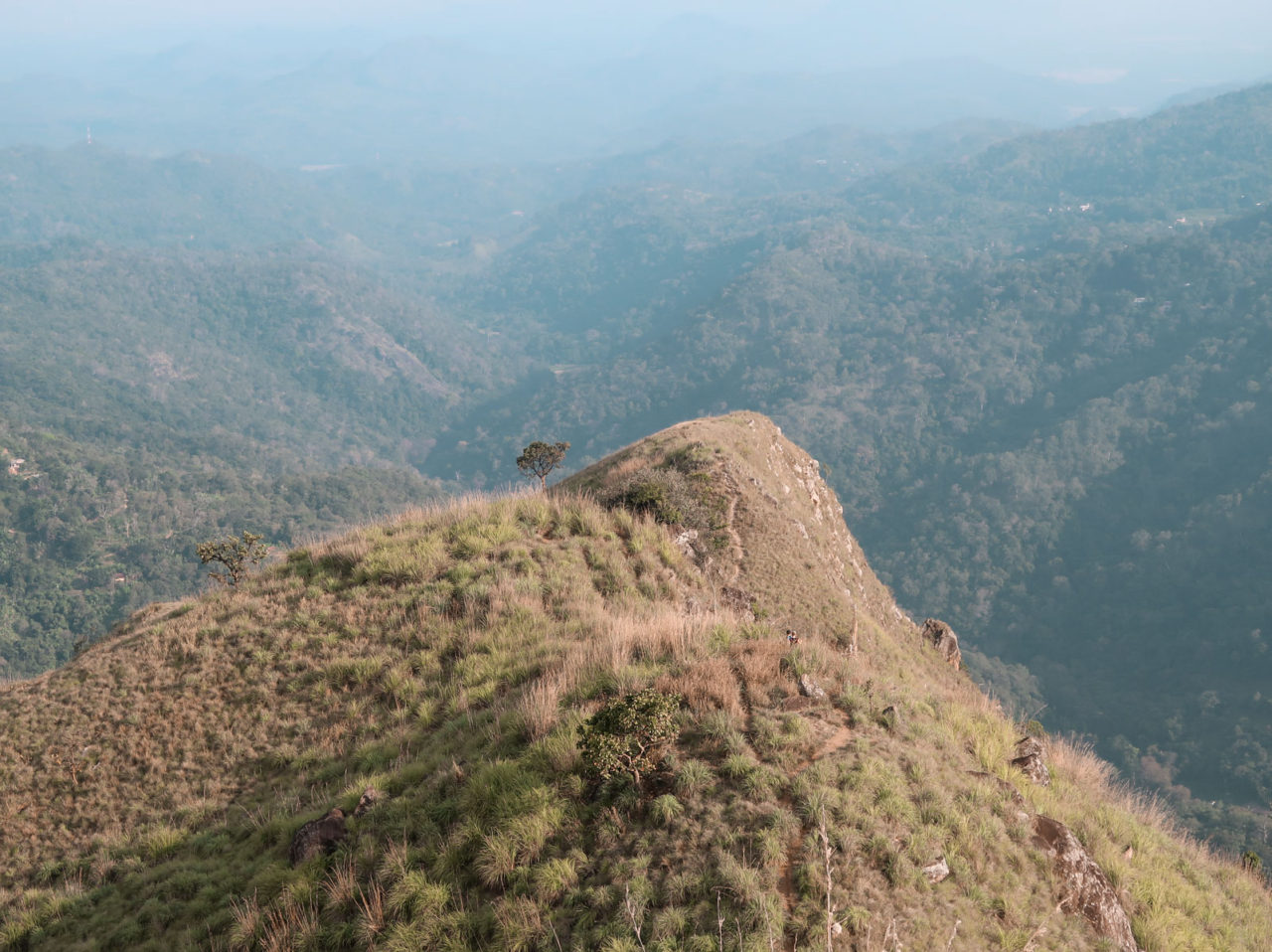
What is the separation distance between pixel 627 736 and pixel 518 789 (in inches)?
49.4

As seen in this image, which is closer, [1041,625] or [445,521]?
[445,521]

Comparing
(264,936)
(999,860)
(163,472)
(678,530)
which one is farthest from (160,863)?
(163,472)

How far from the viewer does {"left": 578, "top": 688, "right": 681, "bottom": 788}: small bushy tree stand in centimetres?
680

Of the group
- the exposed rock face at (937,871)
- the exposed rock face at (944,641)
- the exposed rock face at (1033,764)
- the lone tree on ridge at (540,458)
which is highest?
the exposed rock face at (937,871)

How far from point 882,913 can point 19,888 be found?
1029 centimetres

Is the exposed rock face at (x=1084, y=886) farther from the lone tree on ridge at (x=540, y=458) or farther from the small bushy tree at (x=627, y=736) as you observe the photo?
the lone tree on ridge at (x=540, y=458)

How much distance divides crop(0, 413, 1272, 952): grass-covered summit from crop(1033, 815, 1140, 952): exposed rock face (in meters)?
0.09

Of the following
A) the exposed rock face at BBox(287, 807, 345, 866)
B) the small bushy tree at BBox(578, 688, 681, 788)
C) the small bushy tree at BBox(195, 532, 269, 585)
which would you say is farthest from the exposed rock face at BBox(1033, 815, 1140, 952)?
the small bushy tree at BBox(195, 532, 269, 585)

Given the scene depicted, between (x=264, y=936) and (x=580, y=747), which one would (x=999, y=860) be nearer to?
(x=580, y=747)

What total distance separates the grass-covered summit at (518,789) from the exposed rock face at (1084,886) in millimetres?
94

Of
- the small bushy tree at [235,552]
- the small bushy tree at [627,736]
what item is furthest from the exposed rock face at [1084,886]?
the small bushy tree at [235,552]

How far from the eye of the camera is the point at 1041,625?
480 feet

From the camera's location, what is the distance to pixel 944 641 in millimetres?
24125

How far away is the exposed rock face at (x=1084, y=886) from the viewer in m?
6.85
